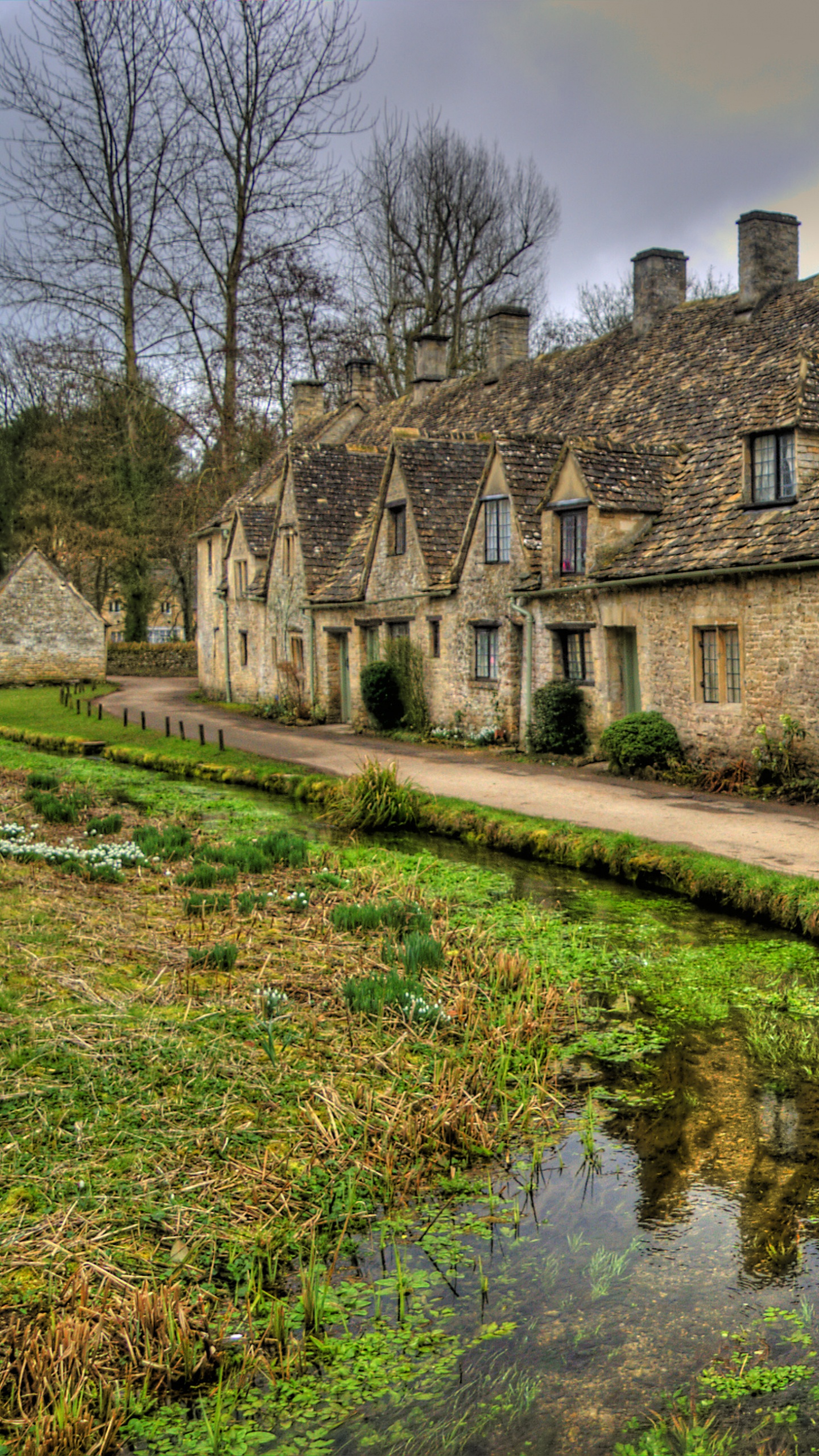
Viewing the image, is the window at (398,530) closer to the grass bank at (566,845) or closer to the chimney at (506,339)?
the grass bank at (566,845)

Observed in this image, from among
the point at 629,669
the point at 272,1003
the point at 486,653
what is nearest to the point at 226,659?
the point at 486,653

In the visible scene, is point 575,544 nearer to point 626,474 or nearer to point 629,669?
point 626,474

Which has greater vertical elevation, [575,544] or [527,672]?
[575,544]

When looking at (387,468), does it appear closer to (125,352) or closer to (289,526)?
(289,526)

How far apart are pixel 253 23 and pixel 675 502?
32538 millimetres

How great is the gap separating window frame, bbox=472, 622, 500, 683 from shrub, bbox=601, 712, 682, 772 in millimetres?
5241

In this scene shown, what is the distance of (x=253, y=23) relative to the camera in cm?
4341

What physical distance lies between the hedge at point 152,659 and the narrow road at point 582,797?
2884 centimetres

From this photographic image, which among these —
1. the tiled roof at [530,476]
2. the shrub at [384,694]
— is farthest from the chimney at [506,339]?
the shrub at [384,694]

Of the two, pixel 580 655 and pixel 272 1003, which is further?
pixel 580 655

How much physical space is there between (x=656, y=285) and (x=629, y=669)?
12.5 m

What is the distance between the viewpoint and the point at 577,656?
22656 mm

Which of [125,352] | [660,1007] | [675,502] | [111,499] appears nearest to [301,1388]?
[660,1007]

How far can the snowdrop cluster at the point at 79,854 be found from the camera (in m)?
12.1
